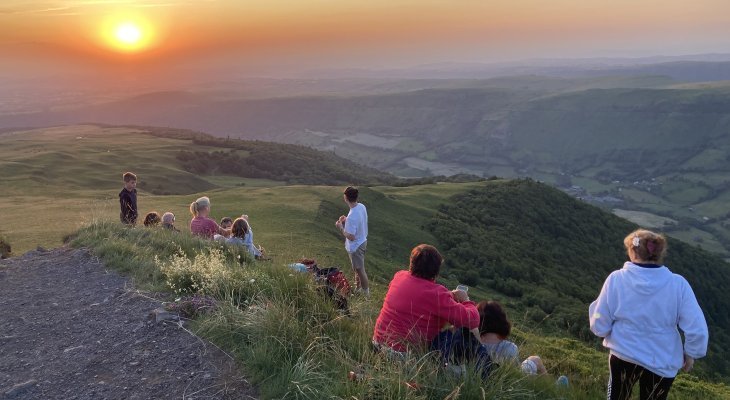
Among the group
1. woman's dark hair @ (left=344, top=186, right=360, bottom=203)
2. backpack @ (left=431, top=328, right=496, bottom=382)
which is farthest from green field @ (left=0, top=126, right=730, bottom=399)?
woman's dark hair @ (left=344, top=186, right=360, bottom=203)

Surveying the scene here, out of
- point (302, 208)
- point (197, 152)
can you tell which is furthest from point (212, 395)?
point (197, 152)

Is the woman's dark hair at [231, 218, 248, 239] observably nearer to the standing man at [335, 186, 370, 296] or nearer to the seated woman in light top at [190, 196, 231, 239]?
the seated woman in light top at [190, 196, 231, 239]

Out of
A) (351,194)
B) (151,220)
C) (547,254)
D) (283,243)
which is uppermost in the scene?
(351,194)

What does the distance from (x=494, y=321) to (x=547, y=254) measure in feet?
110

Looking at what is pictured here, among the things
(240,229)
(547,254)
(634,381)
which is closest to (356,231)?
(240,229)

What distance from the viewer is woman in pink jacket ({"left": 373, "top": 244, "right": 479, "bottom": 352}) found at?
554cm

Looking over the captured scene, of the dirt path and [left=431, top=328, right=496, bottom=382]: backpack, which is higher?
[left=431, top=328, right=496, bottom=382]: backpack

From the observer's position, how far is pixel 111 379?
555 centimetres

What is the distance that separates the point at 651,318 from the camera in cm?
501

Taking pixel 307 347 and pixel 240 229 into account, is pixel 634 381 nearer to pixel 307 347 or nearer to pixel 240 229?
pixel 307 347

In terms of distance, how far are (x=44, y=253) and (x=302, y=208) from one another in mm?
16265

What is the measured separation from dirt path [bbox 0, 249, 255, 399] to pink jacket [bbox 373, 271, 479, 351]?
5.30 ft

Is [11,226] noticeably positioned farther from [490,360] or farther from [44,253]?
[490,360]

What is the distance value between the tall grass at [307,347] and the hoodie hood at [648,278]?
141 centimetres
